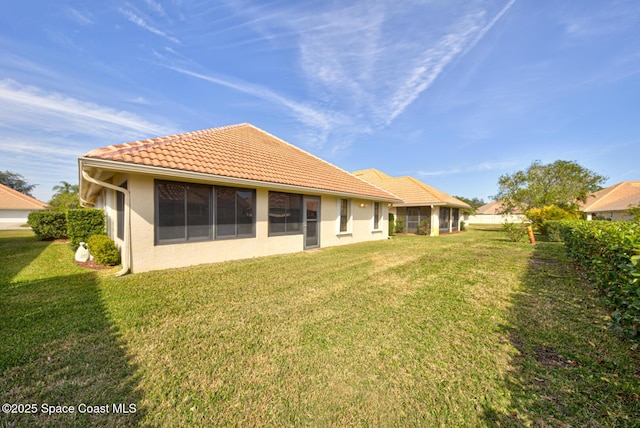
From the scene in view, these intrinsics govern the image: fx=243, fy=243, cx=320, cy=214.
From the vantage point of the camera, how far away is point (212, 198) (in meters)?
7.78

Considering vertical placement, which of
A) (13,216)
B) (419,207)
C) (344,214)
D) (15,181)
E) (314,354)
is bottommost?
(314,354)

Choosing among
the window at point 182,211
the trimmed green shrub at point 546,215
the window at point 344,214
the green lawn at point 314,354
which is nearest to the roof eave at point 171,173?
the window at point 182,211

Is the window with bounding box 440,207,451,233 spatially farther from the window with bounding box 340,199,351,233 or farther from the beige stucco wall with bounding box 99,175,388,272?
the window with bounding box 340,199,351,233

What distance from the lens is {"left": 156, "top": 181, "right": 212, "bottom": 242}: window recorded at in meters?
6.82

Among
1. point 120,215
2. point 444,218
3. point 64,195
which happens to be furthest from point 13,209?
point 444,218

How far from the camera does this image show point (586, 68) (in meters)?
10.5

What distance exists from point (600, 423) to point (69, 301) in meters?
7.38

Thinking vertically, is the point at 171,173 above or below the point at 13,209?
above

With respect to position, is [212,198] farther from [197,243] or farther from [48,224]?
[48,224]

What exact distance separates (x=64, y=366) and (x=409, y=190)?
22.8 m

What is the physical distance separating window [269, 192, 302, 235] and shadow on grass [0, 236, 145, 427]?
572 cm

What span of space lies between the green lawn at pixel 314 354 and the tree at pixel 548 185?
26.0 m

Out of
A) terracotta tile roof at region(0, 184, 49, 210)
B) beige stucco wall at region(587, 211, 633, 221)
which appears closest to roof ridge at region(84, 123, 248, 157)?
terracotta tile roof at region(0, 184, 49, 210)

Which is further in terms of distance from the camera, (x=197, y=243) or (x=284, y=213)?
(x=284, y=213)
